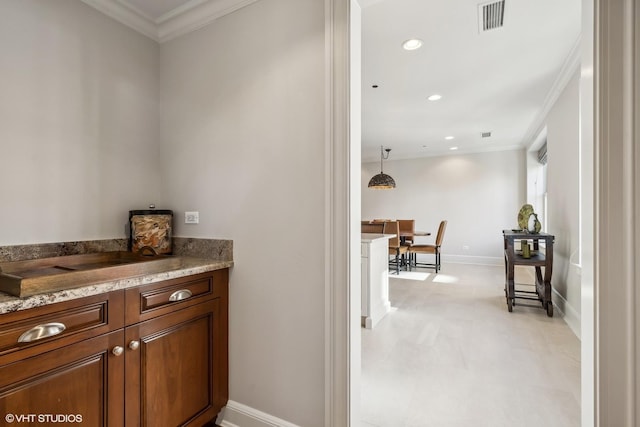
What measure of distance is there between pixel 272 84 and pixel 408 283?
4.34 meters

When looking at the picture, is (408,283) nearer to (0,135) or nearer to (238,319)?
(238,319)

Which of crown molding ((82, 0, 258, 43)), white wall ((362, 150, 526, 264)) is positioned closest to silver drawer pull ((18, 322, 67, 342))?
crown molding ((82, 0, 258, 43))

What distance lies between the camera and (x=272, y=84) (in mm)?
1599

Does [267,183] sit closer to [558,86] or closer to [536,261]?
[536,261]

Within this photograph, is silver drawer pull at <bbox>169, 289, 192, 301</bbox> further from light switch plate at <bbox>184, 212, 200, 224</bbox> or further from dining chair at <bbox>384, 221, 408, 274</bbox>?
dining chair at <bbox>384, 221, 408, 274</bbox>

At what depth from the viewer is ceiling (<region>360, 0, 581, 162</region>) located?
7.24 feet

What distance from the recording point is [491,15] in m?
2.21

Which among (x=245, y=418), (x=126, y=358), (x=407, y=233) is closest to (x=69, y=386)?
(x=126, y=358)

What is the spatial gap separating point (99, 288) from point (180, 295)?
38 cm

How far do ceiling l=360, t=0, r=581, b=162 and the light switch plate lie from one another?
1529 mm

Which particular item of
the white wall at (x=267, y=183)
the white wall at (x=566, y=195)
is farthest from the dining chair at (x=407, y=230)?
the white wall at (x=267, y=183)

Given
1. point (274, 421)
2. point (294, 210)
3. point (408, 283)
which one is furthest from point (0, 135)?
point (408, 283)

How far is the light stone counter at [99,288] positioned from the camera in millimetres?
924

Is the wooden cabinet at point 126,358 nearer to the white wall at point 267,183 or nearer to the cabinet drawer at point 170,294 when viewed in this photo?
the cabinet drawer at point 170,294
